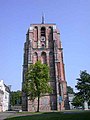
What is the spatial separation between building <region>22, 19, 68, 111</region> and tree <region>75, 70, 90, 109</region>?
4513 millimetres

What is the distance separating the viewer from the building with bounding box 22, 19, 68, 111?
62.7m

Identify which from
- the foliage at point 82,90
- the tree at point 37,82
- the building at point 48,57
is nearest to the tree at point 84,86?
the foliage at point 82,90

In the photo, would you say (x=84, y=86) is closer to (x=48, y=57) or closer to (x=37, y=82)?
(x=48, y=57)

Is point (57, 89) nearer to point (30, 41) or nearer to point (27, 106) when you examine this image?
point (27, 106)

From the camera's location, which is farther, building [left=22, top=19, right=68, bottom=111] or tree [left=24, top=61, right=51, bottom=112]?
building [left=22, top=19, right=68, bottom=111]

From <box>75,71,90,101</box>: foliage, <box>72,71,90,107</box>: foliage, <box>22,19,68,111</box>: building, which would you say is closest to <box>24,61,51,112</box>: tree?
<box>22,19,68,111</box>: building

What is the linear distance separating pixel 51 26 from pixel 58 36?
465 centimetres

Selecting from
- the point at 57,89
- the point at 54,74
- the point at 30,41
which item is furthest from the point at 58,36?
the point at 57,89

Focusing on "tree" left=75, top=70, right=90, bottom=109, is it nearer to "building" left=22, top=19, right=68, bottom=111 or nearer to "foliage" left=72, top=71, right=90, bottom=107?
"foliage" left=72, top=71, right=90, bottom=107

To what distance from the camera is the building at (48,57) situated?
6266 cm

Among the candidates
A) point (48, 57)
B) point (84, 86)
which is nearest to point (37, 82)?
point (84, 86)

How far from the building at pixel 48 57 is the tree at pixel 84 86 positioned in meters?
4.51

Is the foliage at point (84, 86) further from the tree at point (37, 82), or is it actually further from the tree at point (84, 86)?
the tree at point (37, 82)

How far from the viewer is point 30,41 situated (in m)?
69.8
